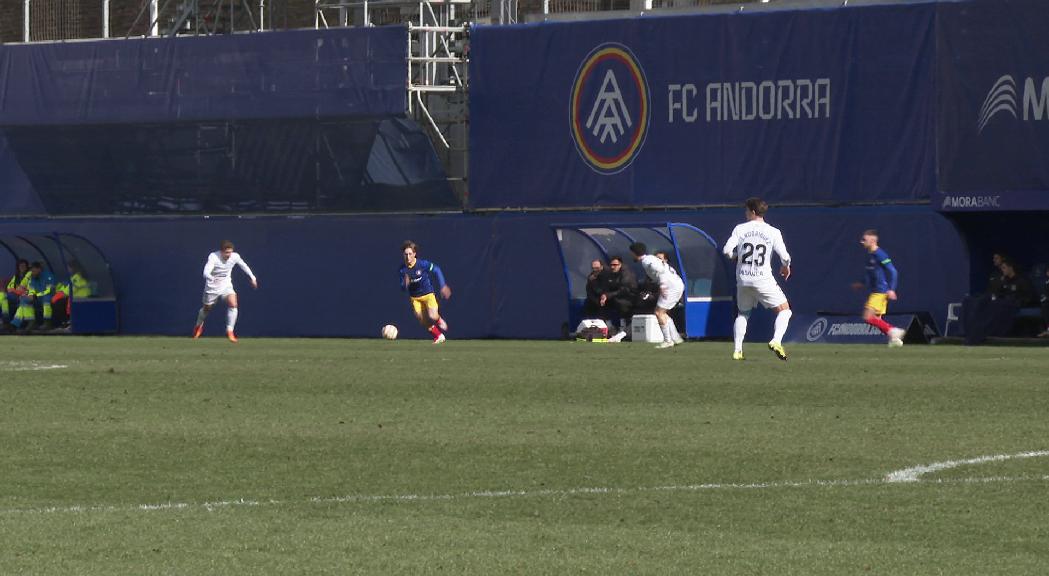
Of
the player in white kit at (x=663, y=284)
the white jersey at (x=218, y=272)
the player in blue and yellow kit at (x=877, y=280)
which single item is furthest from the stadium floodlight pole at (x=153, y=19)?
the player in blue and yellow kit at (x=877, y=280)

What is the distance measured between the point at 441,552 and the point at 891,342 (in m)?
22.4

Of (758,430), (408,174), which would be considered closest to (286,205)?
(408,174)

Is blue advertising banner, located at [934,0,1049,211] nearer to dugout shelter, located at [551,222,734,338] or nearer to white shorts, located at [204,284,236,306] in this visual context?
dugout shelter, located at [551,222,734,338]

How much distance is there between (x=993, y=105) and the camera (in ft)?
105

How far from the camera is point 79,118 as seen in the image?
4184cm

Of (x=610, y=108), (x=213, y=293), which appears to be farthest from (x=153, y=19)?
→ (x=610, y=108)

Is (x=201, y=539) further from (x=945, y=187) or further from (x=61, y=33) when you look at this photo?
(x=61, y=33)

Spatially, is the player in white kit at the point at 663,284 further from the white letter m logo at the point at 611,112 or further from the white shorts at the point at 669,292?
the white letter m logo at the point at 611,112

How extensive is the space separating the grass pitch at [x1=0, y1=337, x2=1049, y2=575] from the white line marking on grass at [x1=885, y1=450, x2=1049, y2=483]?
0.25ft

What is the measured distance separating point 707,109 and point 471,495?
26.3 m

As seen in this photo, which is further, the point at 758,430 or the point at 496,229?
the point at 496,229

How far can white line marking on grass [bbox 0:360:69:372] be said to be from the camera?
68.2 feet

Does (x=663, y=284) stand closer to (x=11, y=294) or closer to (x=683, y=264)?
(x=683, y=264)

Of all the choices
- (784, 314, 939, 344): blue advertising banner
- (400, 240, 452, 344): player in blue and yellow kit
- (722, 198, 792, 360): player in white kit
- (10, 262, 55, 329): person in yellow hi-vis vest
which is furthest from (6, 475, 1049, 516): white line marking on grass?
(10, 262, 55, 329): person in yellow hi-vis vest
